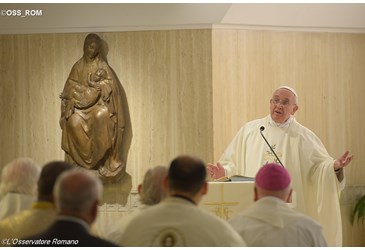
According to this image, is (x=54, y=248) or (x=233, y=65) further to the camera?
(x=233, y=65)

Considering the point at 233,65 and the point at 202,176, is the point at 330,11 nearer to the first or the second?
the point at 233,65

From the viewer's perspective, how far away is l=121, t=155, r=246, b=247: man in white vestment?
18.3 feet

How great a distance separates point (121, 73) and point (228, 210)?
119 inches

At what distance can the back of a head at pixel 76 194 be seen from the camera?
201 inches

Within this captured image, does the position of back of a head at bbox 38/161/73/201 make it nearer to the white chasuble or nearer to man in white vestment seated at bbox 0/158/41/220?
man in white vestment seated at bbox 0/158/41/220

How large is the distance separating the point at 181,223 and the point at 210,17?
173 inches

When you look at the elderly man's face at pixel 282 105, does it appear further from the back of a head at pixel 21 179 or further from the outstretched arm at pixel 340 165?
the back of a head at pixel 21 179

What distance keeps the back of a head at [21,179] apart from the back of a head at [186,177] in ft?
4.42

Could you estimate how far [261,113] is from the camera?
9.98 m

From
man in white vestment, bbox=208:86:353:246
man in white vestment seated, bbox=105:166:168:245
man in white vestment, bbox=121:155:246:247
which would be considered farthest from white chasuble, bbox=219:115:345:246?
man in white vestment, bbox=121:155:246:247

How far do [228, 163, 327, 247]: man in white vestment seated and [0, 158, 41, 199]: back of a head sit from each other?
62.0 inches

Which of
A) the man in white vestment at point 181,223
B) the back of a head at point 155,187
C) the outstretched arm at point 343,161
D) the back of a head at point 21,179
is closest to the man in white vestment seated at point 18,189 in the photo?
the back of a head at point 21,179

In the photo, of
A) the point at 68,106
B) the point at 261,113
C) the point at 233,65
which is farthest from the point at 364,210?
the point at 68,106

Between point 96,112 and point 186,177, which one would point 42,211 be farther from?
point 96,112
